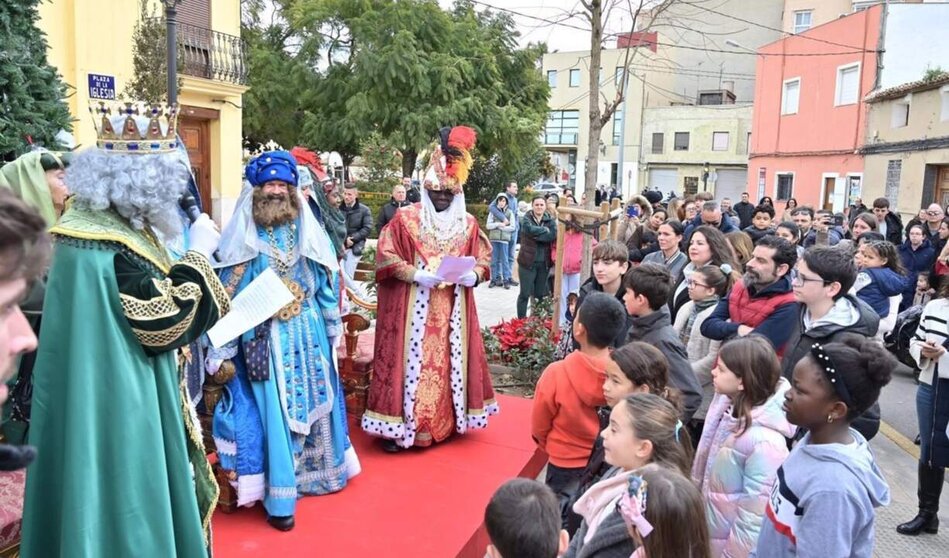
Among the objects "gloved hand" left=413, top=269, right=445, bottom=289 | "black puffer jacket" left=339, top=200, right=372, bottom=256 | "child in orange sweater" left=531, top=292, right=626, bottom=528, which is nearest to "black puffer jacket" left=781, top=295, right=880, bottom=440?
"child in orange sweater" left=531, top=292, right=626, bottom=528

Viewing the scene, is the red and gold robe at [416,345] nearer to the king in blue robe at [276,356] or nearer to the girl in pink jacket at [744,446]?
the king in blue robe at [276,356]

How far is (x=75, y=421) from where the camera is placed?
2.26 meters

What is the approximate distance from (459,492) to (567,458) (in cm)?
106

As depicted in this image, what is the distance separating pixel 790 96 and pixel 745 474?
999 inches

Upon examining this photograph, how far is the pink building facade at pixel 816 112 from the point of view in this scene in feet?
67.4

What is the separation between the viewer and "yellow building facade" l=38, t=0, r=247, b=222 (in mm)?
11867

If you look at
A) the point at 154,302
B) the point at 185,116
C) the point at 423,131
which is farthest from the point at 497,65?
the point at 154,302

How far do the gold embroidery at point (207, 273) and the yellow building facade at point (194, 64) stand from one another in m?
10.3

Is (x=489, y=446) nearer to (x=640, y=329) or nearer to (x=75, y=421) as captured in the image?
(x=640, y=329)

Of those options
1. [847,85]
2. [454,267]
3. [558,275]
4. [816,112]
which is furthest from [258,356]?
[816,112]

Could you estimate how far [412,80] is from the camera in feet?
63.4

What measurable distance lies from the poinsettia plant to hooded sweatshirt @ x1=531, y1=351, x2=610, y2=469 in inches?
124

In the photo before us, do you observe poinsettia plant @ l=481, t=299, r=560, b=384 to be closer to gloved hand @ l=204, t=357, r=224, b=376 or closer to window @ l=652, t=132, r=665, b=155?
gloved hand @ l=204, t=357, r=224, b=376

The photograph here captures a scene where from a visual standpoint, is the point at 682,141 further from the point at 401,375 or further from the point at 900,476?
the point at 401,375
